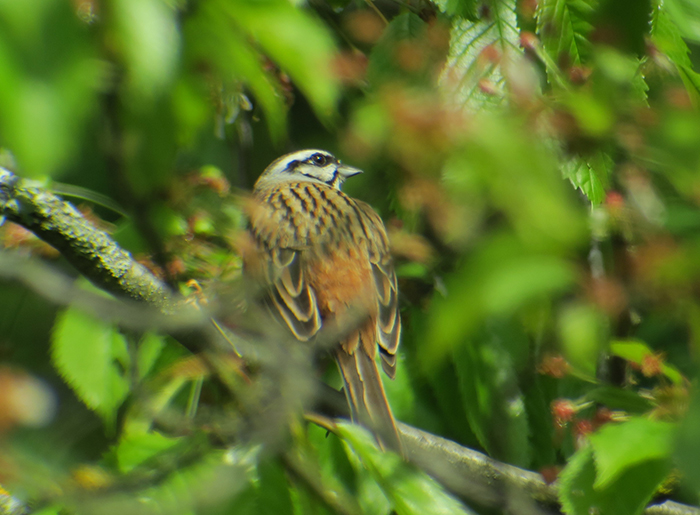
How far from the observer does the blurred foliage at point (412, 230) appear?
95 centimetres

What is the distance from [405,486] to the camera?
64.1 inches

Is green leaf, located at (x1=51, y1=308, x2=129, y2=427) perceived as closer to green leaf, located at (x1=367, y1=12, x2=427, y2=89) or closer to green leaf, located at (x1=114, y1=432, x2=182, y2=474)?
green leaf, located at (x1=114, y1=432, x2=182, y2=474)

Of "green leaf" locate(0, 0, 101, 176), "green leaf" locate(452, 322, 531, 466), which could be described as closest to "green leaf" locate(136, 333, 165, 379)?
"green leaf" locate(452, 322, 531, 466)

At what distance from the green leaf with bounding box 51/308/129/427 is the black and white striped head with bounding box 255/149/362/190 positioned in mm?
1963

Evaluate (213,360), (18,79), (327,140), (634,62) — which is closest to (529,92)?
(634,62)

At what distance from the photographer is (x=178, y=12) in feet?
3.47

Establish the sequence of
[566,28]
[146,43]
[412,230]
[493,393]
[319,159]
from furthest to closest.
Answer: [319,159]
[412,230]
[493,393]
[566,28]
[146,43]

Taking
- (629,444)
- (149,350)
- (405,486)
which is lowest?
(149,350)

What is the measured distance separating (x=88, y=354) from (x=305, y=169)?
240 centimetres

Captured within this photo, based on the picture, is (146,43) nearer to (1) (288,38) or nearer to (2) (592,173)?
(1) (288,38)

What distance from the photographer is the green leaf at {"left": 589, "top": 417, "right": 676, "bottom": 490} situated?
4.64 feet

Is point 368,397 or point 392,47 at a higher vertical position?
point 392,47

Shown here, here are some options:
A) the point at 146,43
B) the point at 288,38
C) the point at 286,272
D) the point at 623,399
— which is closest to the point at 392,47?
the point at 286,272

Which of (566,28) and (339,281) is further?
(339,281)
